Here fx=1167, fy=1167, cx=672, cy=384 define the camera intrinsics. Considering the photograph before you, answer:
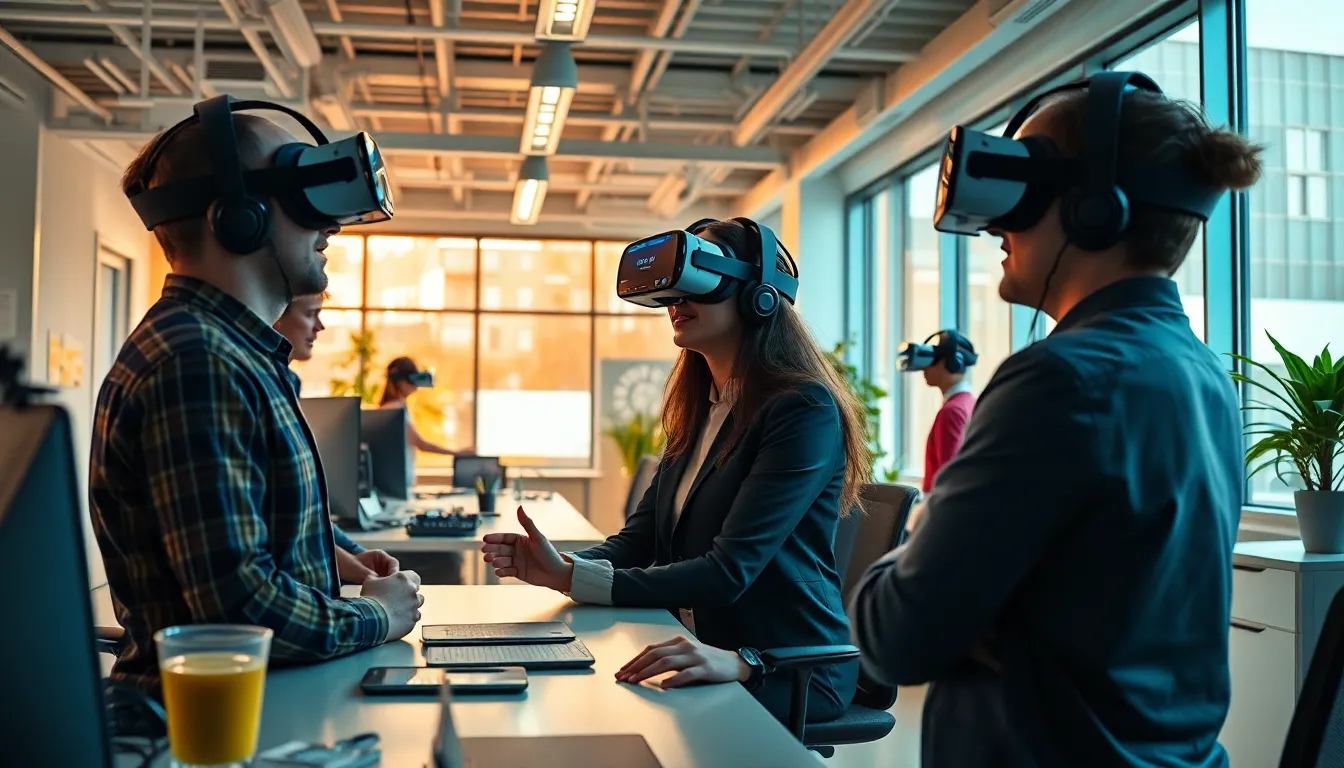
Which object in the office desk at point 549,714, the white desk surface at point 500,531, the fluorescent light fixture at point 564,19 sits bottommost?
the white desk surface at point 500,531

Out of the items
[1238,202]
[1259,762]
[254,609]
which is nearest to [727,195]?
[1238,202]

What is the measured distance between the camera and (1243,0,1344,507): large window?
416 cm

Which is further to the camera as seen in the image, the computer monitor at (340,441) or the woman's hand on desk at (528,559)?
the computer monitor at (340,441)

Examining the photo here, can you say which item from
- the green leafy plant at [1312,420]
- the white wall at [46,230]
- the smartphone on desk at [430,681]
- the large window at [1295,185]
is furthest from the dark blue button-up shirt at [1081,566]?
the white wall at [46,230]

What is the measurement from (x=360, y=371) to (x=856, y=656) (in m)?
8.89

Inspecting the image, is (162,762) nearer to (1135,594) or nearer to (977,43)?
(1135,594)

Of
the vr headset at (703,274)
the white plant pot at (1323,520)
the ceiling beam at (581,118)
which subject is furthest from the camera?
the ceiling beam at (581,118)

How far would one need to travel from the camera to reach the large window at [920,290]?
25.5 ft

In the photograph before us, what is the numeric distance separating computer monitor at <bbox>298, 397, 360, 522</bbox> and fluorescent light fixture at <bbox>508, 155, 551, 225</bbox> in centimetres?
315

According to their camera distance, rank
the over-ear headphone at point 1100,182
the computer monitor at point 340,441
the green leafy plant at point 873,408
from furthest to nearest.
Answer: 1. the green leafy plant at point 873,408
2. the computer monitor at point 340,441
3. the over-ear headphone at point 1100,182

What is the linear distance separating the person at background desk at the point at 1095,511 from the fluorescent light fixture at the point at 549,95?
3.91 m

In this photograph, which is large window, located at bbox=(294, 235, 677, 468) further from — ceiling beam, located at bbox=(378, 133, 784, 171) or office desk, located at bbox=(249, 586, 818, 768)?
office desk, located at bbox=(249, 586, 818, 768)

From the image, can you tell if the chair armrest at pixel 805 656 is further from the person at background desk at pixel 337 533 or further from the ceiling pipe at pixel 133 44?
the ceiling pipe at pixel 133 44

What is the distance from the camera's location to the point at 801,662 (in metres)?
1.87
